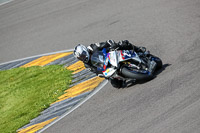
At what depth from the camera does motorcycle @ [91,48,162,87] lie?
368 inches

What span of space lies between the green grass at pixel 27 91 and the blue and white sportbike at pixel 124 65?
2.57 m

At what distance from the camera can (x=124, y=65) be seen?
31.2 ft

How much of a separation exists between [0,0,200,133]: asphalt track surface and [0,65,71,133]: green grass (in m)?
1.46

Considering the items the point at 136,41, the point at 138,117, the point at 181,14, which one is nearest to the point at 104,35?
the point at 136,41

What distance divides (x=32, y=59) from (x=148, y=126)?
27.6ft

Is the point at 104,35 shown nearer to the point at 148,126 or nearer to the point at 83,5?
the point at 83,5

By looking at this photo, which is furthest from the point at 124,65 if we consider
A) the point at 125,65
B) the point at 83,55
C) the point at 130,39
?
the point at 130,39

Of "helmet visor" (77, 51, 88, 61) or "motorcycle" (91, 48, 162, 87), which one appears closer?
"motorcycle" (91, 48, 162, 87)

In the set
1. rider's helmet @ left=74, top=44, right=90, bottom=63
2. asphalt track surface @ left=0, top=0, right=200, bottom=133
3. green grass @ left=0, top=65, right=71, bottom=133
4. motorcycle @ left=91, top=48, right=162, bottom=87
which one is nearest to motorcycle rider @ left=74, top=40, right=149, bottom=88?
rider's helmet @ left=74, top=44, right=90, bottom=63

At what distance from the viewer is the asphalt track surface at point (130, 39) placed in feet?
26.8

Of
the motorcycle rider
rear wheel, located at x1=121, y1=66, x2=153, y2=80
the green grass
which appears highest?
the motorcycle rider

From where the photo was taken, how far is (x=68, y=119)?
32.3 ft

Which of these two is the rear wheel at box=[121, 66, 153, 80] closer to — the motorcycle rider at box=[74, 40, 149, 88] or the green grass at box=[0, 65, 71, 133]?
the motorcycle rider at box=[74, 40, 149, 88]

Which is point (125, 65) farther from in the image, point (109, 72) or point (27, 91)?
point (27, 91)
